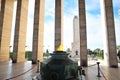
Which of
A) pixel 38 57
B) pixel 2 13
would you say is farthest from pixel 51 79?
pixel 2 13

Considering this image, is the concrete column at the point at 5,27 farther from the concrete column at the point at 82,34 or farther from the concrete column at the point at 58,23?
the concrete column at the point at 82,34

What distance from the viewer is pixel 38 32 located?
17766 mm

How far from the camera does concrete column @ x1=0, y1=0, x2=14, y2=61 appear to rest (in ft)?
67.3

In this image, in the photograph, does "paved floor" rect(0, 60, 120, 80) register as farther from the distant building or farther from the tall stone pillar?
the distant building

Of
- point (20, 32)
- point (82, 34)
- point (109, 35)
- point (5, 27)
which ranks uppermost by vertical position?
point (5, 27)

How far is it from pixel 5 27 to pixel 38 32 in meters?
7.20

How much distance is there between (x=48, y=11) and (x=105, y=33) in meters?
10.8

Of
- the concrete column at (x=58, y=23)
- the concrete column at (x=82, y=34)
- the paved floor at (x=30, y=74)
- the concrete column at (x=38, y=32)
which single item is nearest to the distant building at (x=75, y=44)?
the concrete column at (x=38, y=32)

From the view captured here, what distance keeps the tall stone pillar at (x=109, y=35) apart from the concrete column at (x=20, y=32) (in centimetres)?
1218

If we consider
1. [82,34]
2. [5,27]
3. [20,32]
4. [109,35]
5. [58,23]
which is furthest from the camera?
[5,27]

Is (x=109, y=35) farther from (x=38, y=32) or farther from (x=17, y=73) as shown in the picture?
(x=17, y=73)

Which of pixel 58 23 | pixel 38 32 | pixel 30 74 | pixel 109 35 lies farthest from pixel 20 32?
pixel 109 35

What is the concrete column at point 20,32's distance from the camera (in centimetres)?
1870

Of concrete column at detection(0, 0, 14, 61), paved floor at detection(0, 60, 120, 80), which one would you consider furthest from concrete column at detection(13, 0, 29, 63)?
paved floor at detection(0, 60, 120, 80)
